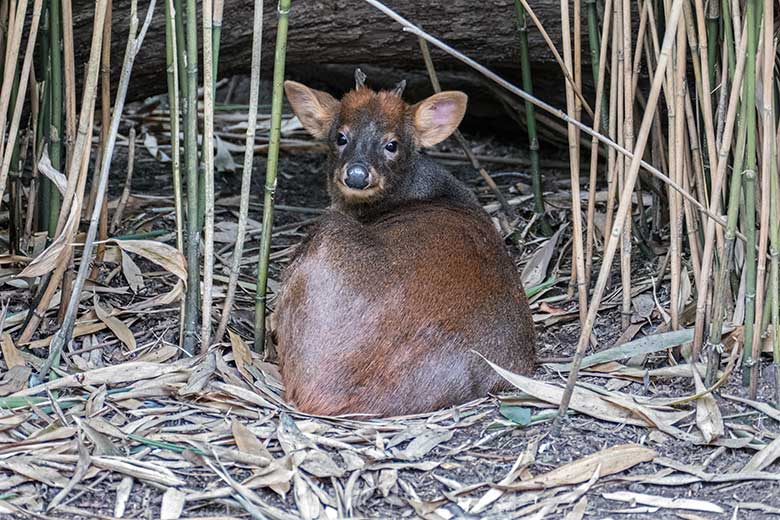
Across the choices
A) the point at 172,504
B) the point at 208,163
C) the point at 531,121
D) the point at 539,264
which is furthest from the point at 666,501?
the point at 531,121

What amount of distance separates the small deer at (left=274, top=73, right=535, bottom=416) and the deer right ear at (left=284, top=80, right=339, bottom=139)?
63 cm

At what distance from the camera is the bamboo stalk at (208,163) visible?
15.7 feet

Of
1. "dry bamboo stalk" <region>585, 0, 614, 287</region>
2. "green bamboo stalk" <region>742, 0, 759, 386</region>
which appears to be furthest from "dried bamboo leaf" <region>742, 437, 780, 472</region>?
"dry bamboo stalk" <region>585, 0, 614, 287</region>

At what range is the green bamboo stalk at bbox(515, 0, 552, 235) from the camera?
245 inches

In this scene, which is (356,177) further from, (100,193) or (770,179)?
(770,179)

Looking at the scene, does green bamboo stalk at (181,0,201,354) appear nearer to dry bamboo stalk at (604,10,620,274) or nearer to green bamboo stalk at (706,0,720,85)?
dry bamboo stalk at (604,10,620,274)

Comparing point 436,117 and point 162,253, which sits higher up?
point 436,117

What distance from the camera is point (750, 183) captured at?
4645 mm

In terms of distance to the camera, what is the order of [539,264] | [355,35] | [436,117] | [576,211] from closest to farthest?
[576,211]
[436,117]
[539,264]
[355,35]

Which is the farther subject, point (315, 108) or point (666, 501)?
point (315, 108)

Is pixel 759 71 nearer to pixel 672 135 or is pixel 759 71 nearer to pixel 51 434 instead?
pixel 672 135

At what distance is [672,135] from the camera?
500cm

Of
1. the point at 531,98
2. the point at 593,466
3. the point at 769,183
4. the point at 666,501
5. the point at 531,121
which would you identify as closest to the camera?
the point at 666,501

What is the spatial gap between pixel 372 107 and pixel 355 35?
78cm
